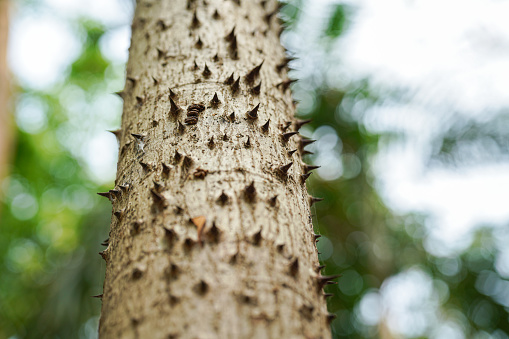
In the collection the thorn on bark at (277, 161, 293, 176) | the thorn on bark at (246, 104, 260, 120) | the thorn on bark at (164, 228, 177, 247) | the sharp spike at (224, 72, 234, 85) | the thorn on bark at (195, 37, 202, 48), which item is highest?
the thorn on bark at (195, 37, 202, 48)

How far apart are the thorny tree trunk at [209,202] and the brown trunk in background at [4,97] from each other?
531cm

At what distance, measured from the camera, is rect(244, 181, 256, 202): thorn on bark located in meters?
1.20

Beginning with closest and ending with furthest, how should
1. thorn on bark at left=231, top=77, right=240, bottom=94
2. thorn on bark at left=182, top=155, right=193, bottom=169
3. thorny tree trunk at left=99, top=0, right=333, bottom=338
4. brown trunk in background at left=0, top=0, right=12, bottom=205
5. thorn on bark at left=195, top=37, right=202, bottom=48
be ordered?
thorny tree trunk at left=99, top=0, right=333, bottom=338 < thorn on bark at left=182, top=155, right=193, bottom=169 < thorn on bark at left=231, top=77, right=240, bottom=94 < thorn on bark at left=195, top=37, right=202, bottom=48 < brown trunk in background at left=0, top=0, right=12, bottom=205

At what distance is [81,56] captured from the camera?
8.98 metres

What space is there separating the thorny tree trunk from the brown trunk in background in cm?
531

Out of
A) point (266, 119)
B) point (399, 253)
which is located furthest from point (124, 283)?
point (399, 253)

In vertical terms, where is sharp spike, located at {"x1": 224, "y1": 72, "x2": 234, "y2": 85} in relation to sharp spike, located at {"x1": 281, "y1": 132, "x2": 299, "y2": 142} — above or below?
above

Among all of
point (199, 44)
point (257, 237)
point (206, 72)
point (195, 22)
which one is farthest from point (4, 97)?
point (257, 237)

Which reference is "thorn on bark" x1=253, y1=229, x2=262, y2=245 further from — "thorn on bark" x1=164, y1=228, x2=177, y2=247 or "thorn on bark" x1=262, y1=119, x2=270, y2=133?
"thorn on bark" x1=262, y1=119, x2=270, y2=133

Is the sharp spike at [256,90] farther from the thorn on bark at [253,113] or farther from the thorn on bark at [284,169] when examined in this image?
the thorn on bark at [284,169]

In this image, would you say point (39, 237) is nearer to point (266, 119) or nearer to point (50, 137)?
point (50, 137)

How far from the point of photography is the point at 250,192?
3.93ft

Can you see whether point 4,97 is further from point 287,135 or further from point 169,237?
point 169,237

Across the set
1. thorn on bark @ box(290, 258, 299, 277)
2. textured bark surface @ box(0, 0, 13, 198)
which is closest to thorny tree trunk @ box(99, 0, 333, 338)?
thorn on bark @ box(290, 258, 299, 277)
